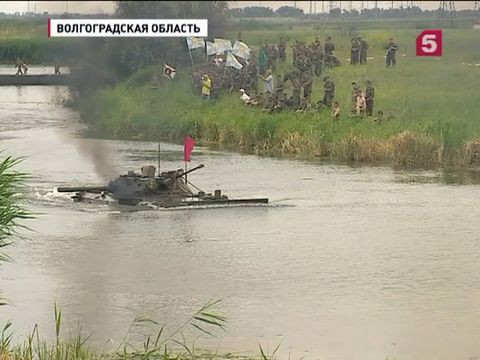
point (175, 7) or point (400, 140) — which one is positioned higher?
point (175, 7)

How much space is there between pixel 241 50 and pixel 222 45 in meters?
1.58

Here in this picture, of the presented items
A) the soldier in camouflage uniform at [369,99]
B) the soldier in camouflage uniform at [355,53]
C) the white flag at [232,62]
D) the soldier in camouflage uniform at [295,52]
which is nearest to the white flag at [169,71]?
the white flag at [232,62]

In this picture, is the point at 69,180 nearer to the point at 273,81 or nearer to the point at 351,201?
the point at 351,201

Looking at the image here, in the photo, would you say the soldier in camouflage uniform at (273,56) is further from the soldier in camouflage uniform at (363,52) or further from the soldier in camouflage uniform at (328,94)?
the soldier in camouflage uniform at (328,94)

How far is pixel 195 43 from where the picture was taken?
34.1m

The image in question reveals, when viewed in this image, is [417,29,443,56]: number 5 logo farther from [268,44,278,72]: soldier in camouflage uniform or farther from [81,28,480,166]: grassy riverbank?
[268,44,278,72]: soldier in camouflage uniform

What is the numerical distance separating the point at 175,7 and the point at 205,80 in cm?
1327

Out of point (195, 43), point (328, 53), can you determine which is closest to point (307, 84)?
point (195, 43)

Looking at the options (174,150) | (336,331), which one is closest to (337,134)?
(174,150)

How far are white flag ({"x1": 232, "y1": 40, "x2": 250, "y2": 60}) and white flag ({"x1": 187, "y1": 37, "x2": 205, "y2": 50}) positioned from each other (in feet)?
3.57

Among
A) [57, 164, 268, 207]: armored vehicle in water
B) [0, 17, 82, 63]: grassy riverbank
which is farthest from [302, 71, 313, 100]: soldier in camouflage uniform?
[57, 164, 268, 207]: armored vehicle in water

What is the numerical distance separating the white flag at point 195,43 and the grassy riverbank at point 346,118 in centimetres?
92

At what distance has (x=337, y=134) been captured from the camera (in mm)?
28062

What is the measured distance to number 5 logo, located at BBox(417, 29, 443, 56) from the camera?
33.7 meters
